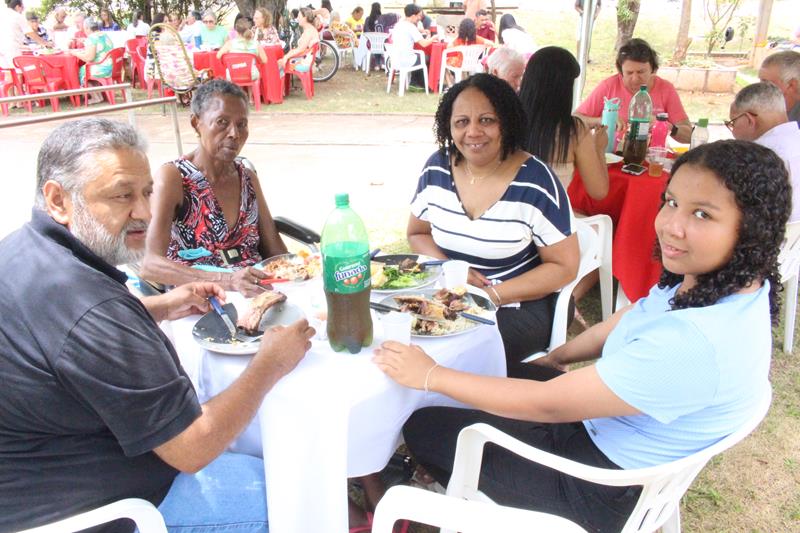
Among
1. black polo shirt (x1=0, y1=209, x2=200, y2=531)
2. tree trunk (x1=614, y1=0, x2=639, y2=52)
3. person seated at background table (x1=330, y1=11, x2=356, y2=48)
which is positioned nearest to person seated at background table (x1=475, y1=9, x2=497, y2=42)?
tree trunk (x1=614, y1=0, x2=639, y2=52)

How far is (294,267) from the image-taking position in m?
2.27

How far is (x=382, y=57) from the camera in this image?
15.7 m

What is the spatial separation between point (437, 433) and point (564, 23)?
2108cm

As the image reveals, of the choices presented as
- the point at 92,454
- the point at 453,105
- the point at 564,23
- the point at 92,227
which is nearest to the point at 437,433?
the point at 92,454

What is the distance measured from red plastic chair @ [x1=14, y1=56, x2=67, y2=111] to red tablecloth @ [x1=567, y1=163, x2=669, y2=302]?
11589mm

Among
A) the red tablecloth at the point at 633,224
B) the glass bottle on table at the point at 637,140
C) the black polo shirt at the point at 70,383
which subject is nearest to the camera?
the black polo shirt at the point at 70,383

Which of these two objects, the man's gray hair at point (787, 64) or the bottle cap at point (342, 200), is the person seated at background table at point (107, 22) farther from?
the bottle cap at point (342, 200)

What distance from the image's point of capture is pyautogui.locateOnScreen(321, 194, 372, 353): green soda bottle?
5.20ft

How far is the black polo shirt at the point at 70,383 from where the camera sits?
121 centimetres

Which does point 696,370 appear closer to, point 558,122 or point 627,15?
point 558,122

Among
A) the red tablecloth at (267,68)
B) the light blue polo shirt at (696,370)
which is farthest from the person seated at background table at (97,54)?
the light blue polo shirt at (696,370)

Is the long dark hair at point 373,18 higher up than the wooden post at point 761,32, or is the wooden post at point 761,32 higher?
the long dark hair at point 373,18

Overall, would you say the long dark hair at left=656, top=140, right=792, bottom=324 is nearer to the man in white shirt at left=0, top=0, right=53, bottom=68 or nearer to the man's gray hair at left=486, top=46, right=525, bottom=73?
the man's gray hair at left=486, top=46, right=525, bottom=73

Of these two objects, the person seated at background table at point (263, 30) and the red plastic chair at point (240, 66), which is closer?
the red plastic chair at point (240, 66)
